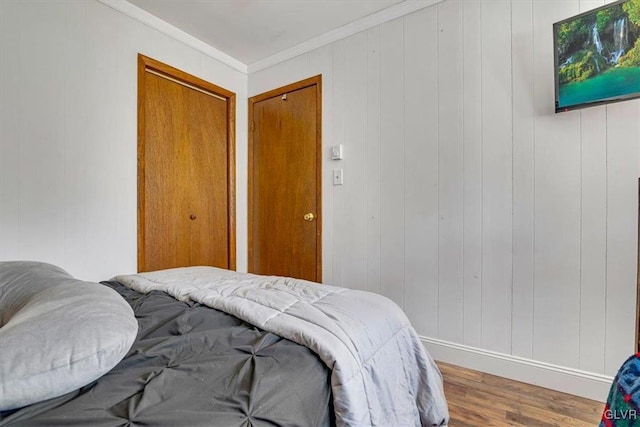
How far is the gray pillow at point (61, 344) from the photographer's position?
1.77 ft

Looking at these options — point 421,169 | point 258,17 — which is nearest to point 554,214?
point 421,169

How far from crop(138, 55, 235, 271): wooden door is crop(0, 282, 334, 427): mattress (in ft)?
5.38

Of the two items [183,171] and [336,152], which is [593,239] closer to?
[336,152]

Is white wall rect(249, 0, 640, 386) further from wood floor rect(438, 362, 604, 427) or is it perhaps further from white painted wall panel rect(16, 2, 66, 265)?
white painted wall panel rect(16, 2, 66, 265)

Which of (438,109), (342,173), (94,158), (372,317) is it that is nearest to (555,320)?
(372,317)


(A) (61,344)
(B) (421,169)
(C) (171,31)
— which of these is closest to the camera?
(A) (61,344)

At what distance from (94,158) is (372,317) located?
2068mm

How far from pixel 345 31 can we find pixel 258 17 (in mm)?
687

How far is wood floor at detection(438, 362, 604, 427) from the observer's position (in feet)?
4.75

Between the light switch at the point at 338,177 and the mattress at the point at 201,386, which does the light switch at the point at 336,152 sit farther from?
the mattress at the point at 201,386

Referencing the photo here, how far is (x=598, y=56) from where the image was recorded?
153cm

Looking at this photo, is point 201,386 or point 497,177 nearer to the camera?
point 201,386

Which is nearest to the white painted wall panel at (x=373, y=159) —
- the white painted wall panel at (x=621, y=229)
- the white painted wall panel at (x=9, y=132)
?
the white painted wall panel at (x=621, y=229)

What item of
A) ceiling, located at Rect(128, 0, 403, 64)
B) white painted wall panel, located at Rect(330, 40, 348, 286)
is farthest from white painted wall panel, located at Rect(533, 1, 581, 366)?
white painted wall panel, located at Rect(330, 40, 348, 286)
